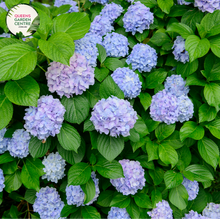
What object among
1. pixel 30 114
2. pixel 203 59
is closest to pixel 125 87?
pixel 30 114

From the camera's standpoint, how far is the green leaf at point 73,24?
1.40m

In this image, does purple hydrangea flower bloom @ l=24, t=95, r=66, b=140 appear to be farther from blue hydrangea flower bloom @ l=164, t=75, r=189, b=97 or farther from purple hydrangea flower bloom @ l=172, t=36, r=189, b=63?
purple hydrangea flower bloom @ l=172, t=36, r=189, b=63

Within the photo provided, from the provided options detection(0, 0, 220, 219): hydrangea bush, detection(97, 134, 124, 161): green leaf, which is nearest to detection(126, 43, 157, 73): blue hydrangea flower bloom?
detection(0, 0, 220, 219): hydrangea bush

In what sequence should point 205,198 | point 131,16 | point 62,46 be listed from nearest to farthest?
1. point 62,46
2. point 131,16
3. point 205,198

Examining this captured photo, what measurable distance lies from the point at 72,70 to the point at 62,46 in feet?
0.65

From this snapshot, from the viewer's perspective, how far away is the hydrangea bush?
1369mm

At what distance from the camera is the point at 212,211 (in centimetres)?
217

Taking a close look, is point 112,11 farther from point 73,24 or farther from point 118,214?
point 118,214

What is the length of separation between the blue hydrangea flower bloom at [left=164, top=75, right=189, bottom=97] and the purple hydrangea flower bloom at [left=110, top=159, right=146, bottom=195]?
733 mm

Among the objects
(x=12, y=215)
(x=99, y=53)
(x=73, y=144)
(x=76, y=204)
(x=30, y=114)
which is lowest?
(x=12, y=215)

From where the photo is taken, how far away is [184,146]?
196 cm

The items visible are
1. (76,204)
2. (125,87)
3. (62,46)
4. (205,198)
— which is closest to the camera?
(62,46)

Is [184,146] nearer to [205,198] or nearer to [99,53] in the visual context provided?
[205,198]

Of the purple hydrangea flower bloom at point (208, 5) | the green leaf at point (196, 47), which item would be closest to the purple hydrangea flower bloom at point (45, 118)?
the green leaf at point (196, 47)
